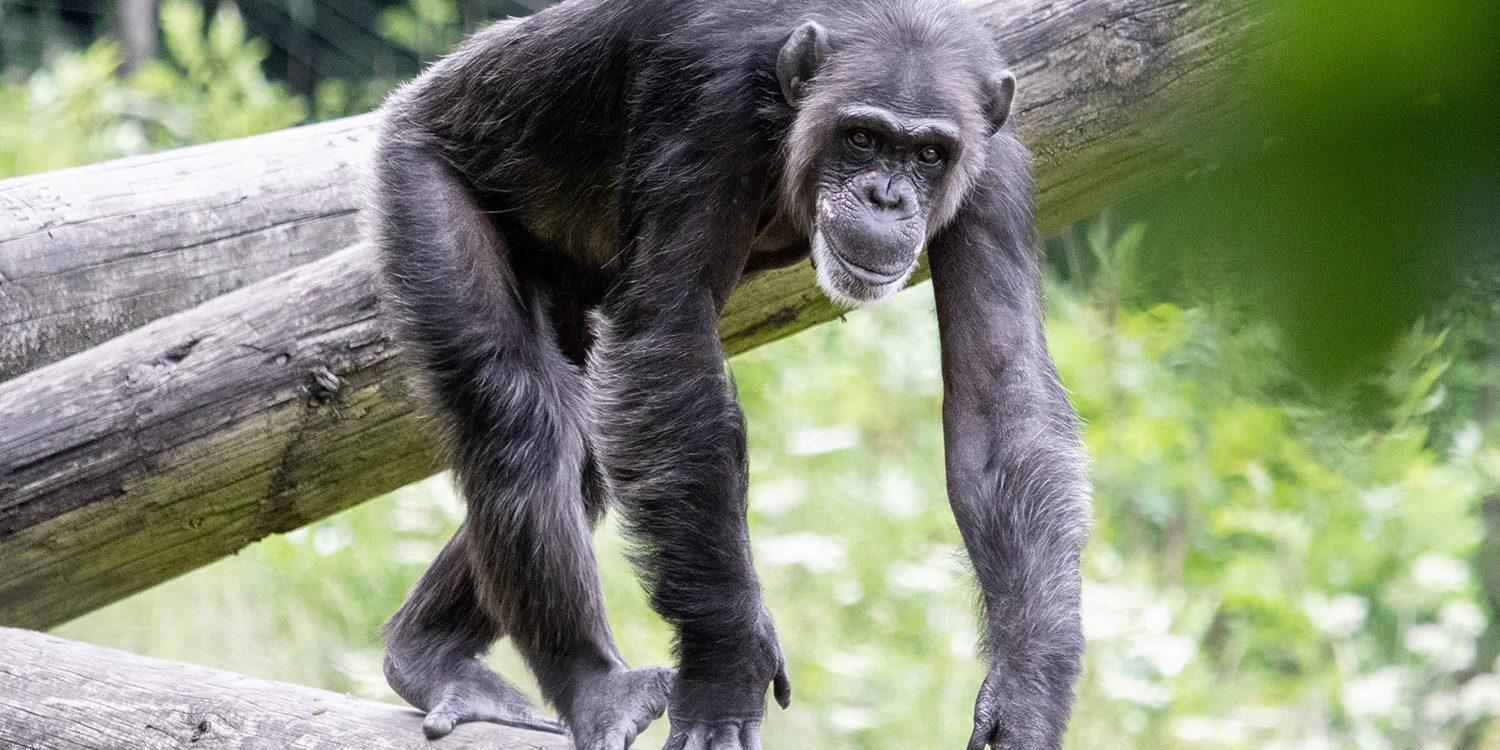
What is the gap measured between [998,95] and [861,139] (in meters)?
0.29

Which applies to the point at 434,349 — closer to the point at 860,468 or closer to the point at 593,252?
the point at 593,252

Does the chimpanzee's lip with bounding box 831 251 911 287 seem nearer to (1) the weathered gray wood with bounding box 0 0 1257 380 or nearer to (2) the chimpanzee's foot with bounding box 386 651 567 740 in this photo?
(1) the weathered gray wood with bounding box 0 0 1257 380

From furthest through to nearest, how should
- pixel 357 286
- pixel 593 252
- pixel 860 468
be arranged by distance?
pixel 860 468
pixel 357 286
pixel 593 252

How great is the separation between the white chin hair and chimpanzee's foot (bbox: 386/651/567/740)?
37.9 inches

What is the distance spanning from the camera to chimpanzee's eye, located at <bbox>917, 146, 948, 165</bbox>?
2.53 metres

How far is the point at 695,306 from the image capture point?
246 cm

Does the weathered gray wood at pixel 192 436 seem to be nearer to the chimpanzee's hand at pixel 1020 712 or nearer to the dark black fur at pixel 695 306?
the dark black fur at pixel 695 306

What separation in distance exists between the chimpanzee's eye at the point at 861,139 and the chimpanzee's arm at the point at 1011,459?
273 millimetres

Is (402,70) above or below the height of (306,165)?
below

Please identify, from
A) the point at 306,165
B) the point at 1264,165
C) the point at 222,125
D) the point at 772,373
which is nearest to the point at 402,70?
the point at 222,125

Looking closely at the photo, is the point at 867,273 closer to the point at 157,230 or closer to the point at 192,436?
the point at 192,436

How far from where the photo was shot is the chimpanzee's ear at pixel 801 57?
8.13 feet

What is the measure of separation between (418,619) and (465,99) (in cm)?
108

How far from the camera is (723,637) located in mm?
2342
